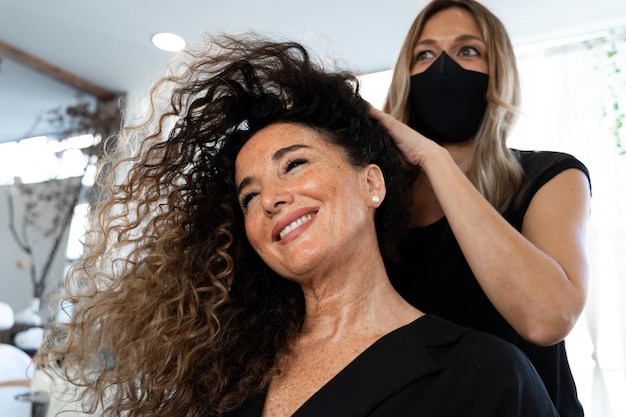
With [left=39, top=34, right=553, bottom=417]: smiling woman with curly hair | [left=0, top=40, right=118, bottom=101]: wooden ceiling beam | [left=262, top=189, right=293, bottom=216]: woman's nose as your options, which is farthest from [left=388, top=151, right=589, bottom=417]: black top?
[left=0, top=40, right=118, bottom=101]: wooden ceiling beam

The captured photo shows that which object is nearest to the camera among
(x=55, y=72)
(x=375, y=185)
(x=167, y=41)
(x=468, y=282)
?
(x=375, y=185)

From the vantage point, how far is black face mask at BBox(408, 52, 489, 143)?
167 centimetres

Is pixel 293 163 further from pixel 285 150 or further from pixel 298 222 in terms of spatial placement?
pixel 298 222

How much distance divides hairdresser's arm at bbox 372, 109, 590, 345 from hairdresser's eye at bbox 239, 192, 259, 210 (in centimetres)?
39

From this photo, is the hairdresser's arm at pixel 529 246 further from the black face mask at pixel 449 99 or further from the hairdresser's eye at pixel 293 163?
the hairdresser's eye at pixel 293 163

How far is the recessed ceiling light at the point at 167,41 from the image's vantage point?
11.9 ft

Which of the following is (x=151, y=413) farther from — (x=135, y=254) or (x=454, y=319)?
(x=454, y=319)

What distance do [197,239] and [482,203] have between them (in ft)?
2.31

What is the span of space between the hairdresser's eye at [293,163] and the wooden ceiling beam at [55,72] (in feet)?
9.68

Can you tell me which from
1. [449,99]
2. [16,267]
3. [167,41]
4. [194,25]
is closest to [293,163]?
[449,99]

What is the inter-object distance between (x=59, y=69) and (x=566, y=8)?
2.92m

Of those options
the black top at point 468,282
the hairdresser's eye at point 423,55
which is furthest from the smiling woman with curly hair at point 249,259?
the hairdresser's eye at point 423,55

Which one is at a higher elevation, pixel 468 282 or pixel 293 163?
pixel 293 163

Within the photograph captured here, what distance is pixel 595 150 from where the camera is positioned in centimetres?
346
